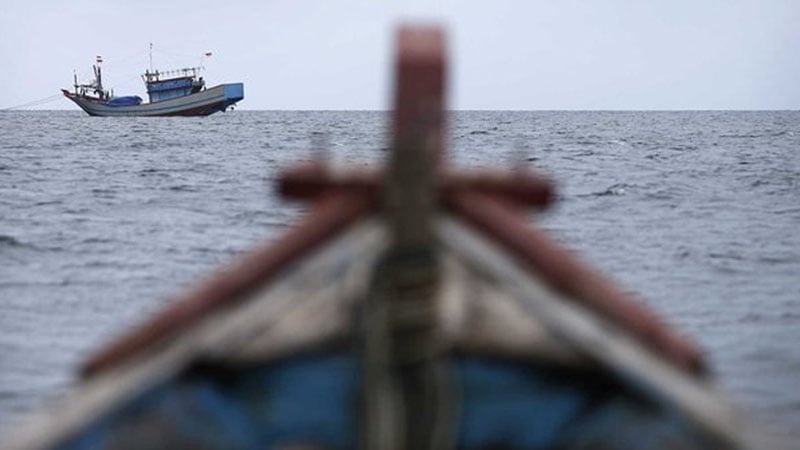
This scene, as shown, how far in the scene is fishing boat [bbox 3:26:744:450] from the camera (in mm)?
2812

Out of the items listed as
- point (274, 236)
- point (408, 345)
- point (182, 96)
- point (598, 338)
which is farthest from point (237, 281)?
point (182, 96)

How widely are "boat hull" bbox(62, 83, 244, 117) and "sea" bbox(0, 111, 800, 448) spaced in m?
59.8

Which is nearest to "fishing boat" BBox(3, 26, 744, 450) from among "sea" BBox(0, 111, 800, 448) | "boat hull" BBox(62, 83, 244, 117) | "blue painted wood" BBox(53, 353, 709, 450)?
"blue painted wood" BBox(53, 353, 709, 450)

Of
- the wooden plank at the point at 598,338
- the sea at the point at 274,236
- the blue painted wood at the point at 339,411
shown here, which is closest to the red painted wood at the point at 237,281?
the blue painted wood at the point at 339,411

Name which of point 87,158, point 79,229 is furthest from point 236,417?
point 87,158

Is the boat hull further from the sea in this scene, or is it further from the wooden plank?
the wooden plank

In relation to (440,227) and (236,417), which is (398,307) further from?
(236,417)

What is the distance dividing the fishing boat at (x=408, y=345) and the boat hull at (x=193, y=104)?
335 ft

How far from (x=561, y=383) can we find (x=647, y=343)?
0.35m

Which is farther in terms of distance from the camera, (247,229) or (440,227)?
(247,229)

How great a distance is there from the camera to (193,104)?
105m

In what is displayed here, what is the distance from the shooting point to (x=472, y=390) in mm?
3293

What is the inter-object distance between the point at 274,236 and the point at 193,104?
10414 cm

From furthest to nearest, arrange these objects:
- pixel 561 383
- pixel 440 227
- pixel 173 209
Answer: pixel 173 209 → pixel 561 383 → pixel 440 227
